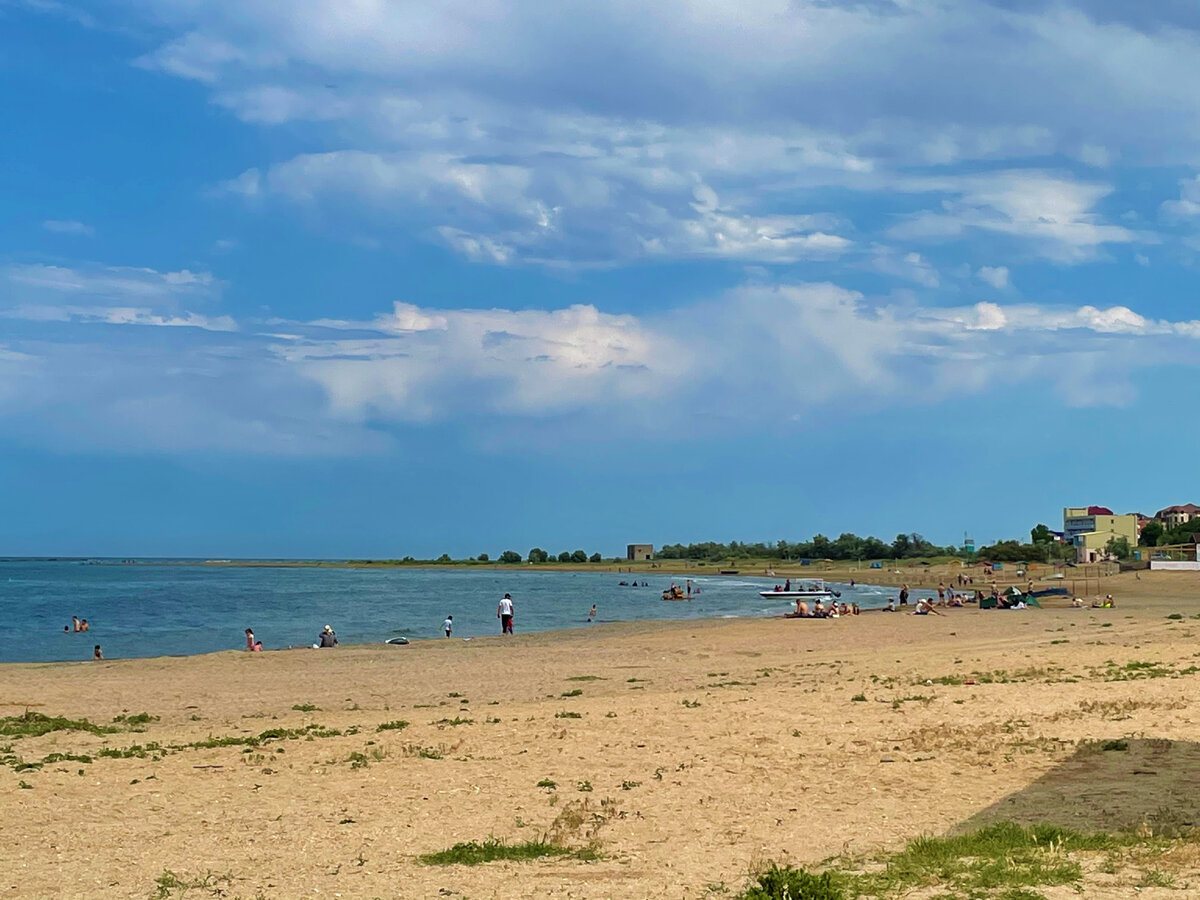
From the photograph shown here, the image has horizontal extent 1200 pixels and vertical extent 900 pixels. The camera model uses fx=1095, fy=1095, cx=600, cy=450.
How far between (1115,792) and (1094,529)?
172371 mm

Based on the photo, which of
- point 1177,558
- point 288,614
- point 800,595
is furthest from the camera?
point 1177,558

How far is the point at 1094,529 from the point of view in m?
168

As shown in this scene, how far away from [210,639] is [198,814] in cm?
3841

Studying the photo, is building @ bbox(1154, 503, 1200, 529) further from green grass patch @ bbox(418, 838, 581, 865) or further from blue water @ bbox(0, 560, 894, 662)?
green grass patch @ bbox(418, 838, 581, 865)

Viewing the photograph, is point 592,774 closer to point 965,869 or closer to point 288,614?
point 965,869

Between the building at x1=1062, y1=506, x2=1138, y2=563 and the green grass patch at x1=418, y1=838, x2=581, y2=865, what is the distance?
417 ft

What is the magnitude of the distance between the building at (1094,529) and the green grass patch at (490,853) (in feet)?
417

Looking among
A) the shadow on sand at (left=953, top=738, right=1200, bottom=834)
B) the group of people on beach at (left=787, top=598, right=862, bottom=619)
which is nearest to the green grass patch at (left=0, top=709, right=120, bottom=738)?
the shadow on sand at (left=953, top=738, right=1200, bottom=834)

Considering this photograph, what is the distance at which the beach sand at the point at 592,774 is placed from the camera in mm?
8898

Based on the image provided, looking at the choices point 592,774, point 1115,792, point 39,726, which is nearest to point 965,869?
point 1115,792

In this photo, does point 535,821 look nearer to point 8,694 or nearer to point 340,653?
point 8,694

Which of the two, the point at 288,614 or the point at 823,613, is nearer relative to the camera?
the point at 823,613

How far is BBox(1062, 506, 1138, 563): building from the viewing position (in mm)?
133375

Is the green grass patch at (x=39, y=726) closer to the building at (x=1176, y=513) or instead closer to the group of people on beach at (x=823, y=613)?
the group of people on beach at (x=823, y=613)
